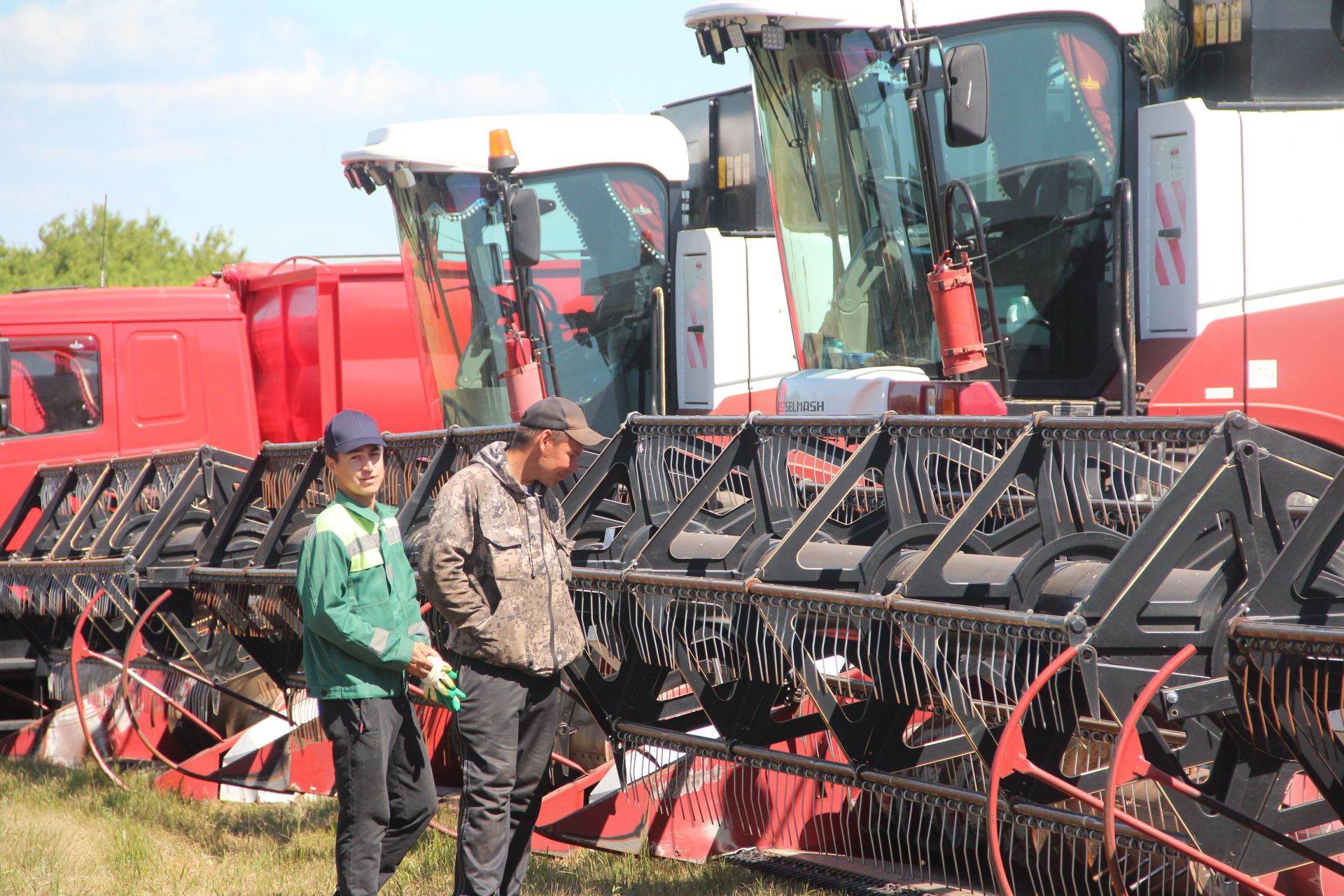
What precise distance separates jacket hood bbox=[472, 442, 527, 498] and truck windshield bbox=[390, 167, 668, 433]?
2958 millimetres

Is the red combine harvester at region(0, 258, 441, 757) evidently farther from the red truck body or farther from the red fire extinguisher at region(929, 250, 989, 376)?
the red fire extinguisher at region(929, 250, 989, 376)

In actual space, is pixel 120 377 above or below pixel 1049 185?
below

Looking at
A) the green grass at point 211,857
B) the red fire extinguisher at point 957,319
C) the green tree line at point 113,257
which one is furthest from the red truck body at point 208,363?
the green tree line at point 113,257

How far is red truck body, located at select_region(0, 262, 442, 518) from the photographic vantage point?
25.0 ft

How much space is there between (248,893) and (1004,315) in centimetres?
355

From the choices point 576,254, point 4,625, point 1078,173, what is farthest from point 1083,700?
point 4,625

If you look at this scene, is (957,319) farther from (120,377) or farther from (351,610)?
(120,377)

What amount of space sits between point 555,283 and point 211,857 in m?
3.19

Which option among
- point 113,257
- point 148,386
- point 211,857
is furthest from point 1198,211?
point 113,257

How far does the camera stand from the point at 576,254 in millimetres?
6742

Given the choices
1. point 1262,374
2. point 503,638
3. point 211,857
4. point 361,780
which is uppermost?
point 1262,374

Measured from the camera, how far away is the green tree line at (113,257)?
99.6 feet

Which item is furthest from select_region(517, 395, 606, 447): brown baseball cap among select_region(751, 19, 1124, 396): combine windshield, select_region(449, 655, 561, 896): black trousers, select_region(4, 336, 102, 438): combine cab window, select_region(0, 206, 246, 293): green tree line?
select_region(0, 206, 246, 293): green tree line

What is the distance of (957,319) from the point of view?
4836 mm
